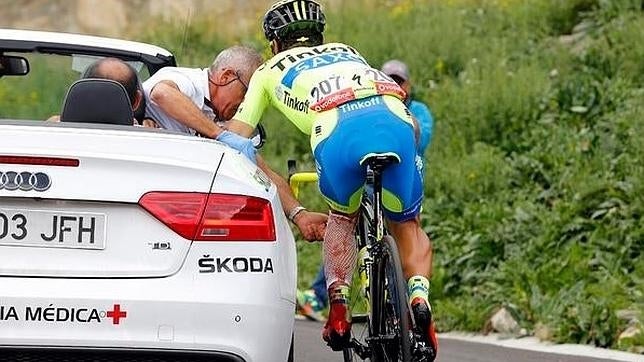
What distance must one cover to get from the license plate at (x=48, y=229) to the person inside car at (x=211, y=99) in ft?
6.15

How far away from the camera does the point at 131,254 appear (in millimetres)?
5758

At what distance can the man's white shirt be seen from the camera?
8.05m

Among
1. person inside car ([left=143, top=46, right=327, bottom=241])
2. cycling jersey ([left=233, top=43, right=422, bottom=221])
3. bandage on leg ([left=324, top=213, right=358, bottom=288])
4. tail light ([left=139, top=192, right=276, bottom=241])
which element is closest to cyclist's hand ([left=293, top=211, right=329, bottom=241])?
person inside car ([left=143, top=46, right=327, bottom=241])

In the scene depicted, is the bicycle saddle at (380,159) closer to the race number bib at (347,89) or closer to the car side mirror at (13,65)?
the race number bib at (347,89)

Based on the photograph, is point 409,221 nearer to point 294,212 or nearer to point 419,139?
point 294,212

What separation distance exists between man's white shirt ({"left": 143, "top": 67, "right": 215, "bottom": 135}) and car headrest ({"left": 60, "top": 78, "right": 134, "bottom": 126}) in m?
1.35

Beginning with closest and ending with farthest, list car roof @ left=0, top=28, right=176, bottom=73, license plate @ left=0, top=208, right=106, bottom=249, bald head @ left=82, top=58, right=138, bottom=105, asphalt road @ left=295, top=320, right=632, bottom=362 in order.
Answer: license plate @ left=0, top=208, right=106, bottom=249 < bald head @ left=82, top=58, right=138, bottom=105 < car roof @ left=0, top=28, right=176, bottom=73 < asphalt road @ left=295, top=320, right=632, bottom=362

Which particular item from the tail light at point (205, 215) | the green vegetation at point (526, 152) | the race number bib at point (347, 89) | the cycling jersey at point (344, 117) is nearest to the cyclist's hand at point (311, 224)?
the cycling jersey at point (344, 117)

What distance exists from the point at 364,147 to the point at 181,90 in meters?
1.45

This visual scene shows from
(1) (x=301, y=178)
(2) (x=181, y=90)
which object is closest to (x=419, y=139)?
(2) (x=181, y=90)

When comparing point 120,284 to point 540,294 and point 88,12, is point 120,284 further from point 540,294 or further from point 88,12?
point 88,12

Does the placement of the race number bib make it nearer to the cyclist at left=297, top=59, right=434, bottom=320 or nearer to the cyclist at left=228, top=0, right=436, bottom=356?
the cyclist at left=228, top=0, right=436, bottom=356

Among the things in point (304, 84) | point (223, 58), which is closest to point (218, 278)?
point (304, 84)

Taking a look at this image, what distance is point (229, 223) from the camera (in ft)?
19.1
